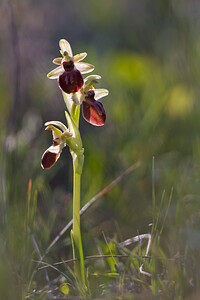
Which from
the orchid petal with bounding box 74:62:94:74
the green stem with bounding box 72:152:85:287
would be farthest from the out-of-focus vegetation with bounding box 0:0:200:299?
the orchid petal with bounding box 74:62:94:74

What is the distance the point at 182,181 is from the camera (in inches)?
67.0

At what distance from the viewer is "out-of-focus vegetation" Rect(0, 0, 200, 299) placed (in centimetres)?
111

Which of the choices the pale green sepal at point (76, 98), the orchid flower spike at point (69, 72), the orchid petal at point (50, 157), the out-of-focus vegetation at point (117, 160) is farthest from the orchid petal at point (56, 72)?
the out-of-focus vegetation at point (117, 160)

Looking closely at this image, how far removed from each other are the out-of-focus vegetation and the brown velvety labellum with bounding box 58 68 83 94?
34cm

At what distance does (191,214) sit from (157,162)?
0.72 metres

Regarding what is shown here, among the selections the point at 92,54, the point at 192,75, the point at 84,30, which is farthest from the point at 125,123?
the point at 84,30

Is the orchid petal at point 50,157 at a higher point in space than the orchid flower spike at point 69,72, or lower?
lower

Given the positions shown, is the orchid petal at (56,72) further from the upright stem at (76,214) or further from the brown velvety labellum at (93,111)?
the upright stem at (76,214)

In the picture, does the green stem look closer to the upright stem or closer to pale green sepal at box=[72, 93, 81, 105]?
the upright stem

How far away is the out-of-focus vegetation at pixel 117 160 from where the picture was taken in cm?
111

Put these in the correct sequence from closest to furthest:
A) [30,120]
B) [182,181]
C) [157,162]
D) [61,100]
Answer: [182,181] → [157,162] → [30,120] → [61,100]

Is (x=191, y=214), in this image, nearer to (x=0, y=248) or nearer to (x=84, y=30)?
(x=0, y=248)

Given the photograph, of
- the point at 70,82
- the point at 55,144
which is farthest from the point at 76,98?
the point at 55,144

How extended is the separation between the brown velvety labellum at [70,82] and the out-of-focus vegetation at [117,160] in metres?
0.34
